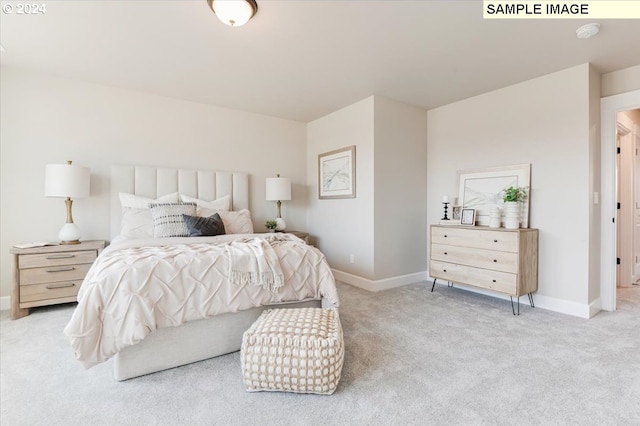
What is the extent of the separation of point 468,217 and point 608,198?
4.31 feet

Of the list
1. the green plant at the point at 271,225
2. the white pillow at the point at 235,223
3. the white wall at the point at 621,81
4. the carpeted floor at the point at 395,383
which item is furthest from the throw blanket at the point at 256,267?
the white wall at the point at 621,81

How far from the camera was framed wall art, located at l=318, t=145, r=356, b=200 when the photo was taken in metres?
4.10

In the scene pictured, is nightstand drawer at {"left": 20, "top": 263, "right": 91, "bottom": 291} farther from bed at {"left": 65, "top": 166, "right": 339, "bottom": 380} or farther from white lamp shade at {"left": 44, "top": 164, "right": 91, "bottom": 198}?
bed at {"left": 65, "top": 166, "right": 339, "bottom": 380}

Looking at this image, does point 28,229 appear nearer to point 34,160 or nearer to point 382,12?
point 34,160

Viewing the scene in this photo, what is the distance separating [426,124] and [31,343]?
497cm

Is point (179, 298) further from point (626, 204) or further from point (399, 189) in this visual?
point (626, 204)

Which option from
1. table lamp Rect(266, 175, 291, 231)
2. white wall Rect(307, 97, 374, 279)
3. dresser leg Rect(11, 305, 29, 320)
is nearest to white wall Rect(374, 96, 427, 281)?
white wall Rect(307, 97, 374, 279)

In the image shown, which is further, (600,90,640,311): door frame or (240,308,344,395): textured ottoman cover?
(600,90,640,311): door frame

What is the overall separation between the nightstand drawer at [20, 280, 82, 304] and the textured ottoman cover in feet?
8.22

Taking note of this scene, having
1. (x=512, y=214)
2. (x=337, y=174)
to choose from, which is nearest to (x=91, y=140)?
(x=337, y=174)

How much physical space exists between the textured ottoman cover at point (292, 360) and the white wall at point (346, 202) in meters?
2.25

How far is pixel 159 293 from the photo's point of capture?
1.83 metres

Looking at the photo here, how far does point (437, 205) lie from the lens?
14.0ft

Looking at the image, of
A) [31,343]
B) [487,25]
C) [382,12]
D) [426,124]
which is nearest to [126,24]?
[382,12]
